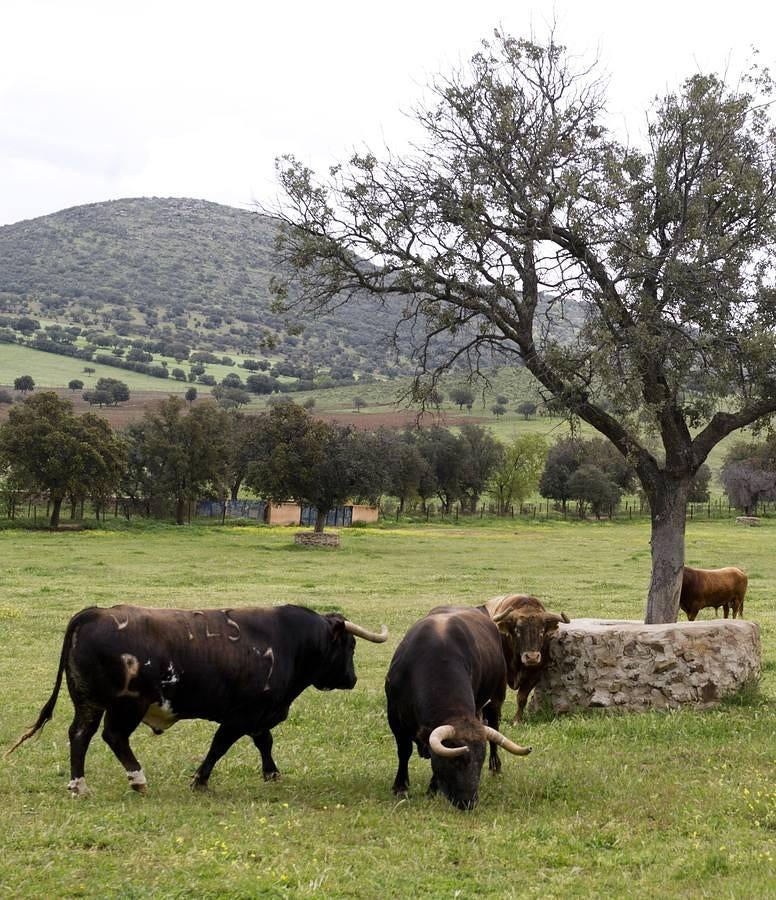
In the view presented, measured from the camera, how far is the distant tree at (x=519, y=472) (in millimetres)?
99188

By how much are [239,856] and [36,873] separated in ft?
4.80

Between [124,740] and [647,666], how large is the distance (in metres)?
7.04

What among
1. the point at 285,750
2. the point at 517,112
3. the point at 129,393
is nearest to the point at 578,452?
the point at 517,112

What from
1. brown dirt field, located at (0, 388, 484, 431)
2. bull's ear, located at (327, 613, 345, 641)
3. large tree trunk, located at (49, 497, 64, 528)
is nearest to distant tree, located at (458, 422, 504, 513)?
brown dirt field, located at (0, 388, 484, 431)

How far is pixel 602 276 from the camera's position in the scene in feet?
58.3

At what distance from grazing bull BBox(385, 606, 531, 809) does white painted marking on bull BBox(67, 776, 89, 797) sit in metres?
3.00

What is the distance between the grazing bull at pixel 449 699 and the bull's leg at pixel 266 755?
133cm

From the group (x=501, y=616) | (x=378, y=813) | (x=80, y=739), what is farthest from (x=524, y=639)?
(x=80, y=739)

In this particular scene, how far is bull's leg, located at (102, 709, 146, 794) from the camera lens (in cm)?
985

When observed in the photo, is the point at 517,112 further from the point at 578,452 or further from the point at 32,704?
the point at 32,704

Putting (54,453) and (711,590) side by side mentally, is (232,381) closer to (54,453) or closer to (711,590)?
(54,453)

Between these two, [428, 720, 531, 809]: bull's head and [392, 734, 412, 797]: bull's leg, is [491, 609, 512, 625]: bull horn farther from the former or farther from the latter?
[428, 720, 531, 809]: bull's head

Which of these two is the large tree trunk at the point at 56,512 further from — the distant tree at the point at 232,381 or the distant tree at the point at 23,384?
the distant tree at the point at 232,381

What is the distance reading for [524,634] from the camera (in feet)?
42.7
